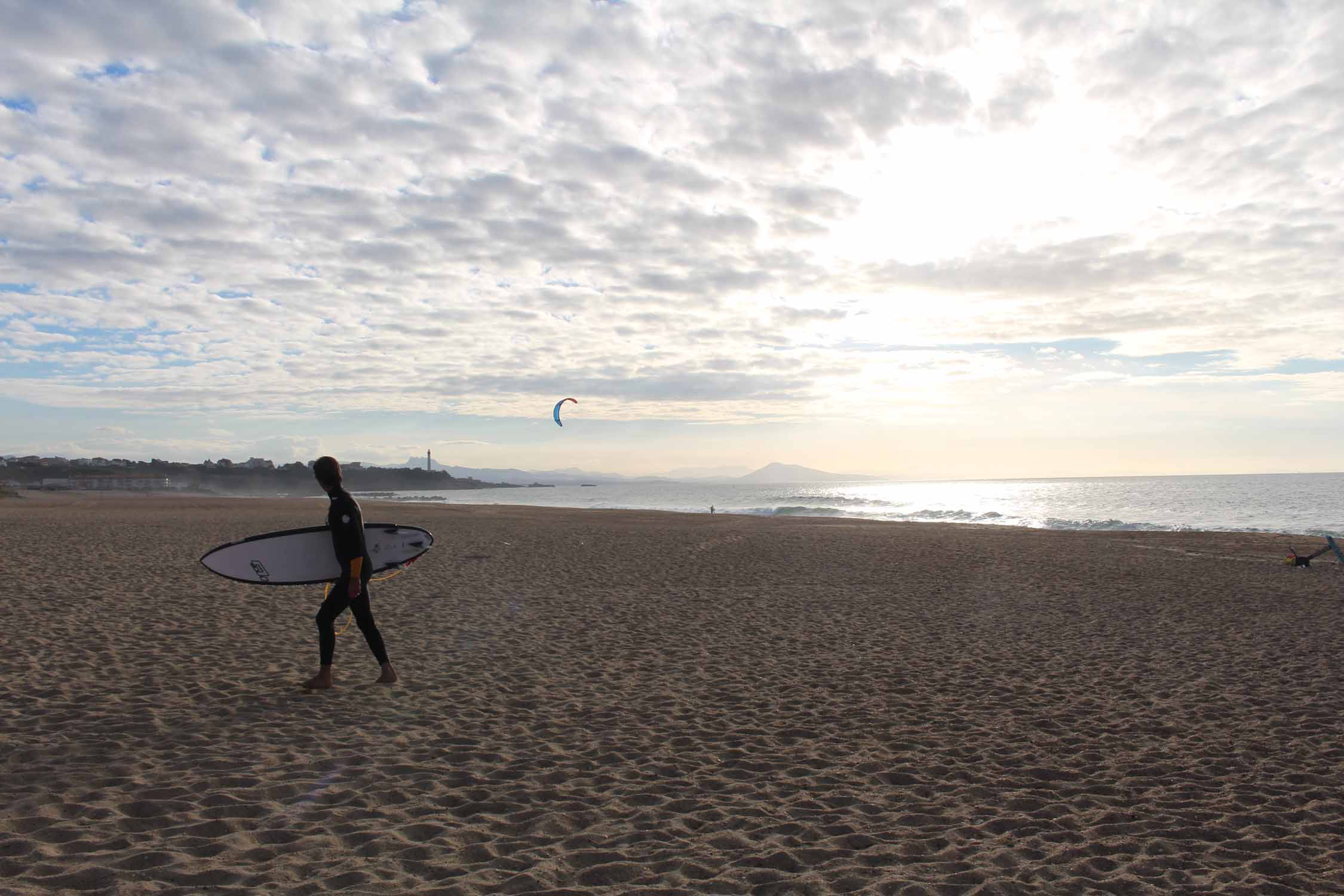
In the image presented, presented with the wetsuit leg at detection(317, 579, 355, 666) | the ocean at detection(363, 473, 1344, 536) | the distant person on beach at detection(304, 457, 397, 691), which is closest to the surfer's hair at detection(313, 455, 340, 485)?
the distant person on beach at detection(304, 457, 397, 691)

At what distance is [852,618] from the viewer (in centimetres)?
1076

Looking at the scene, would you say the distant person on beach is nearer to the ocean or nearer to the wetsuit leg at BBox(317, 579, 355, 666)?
the wetsuit leg at BBox(317, 579, 355, 666)

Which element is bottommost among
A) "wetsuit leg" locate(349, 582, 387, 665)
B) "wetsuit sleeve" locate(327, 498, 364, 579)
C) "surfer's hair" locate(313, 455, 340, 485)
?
"wetsuit leg" locate(349, 582, 387, 665)

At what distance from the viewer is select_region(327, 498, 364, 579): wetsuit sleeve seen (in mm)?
6238

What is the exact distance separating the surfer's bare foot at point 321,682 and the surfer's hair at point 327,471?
1551mm

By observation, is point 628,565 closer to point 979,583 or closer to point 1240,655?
point 979,583

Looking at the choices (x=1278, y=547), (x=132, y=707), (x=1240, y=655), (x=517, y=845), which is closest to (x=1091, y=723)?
(x=1240, y=655)

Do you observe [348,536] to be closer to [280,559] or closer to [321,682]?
[321,682]

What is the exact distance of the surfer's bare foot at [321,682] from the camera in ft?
21.4

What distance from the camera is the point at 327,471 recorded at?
6.30m

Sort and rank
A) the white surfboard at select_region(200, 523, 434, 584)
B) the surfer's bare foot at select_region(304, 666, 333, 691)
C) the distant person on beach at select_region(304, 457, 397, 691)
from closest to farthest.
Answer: the distant person on beach at select_region(304, 457, 397, 691) < the surfer's bare foot at select_region(304, 666, 333, 691) < the white surfboard at select_region(200, 523, 434, 584)

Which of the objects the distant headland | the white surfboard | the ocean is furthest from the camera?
the distant headland

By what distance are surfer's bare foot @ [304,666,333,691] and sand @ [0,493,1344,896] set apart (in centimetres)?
10

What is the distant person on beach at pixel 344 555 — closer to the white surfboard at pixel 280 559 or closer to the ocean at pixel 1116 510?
the white surfboard at pixel 280 559
